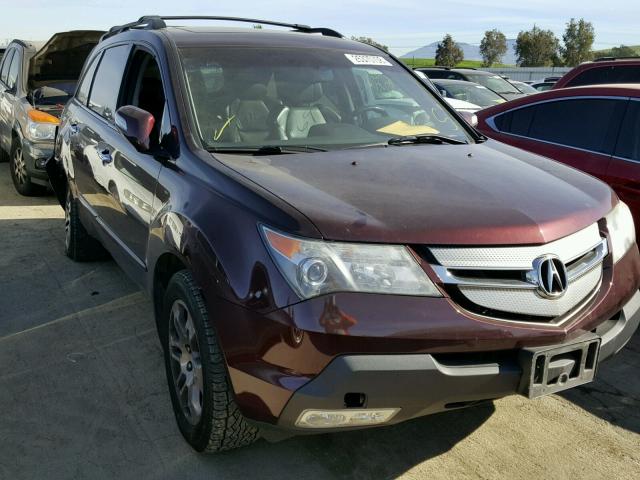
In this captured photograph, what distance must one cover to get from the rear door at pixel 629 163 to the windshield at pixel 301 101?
1.32 metres

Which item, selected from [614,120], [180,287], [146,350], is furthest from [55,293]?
[614,120]

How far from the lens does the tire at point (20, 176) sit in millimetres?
7850

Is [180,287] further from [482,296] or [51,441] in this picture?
[482,296]

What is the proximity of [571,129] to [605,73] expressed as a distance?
9.65 feet

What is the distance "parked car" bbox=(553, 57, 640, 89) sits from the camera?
7.41m

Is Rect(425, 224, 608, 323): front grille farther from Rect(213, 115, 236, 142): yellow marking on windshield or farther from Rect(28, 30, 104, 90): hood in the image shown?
Rect(28, 30, 104, 90): hood

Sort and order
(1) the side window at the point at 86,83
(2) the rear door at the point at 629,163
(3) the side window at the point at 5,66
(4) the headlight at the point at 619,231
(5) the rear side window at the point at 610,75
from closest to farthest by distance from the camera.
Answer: (4) the headlight at the point at 619,231
(2) the rear door at the point at 629,163
(1) the side window at the point at 86,83
(5) the rear side window at the point at 610,75
(3) the side window at the point at 5,66

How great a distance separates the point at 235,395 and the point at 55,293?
2863 mm

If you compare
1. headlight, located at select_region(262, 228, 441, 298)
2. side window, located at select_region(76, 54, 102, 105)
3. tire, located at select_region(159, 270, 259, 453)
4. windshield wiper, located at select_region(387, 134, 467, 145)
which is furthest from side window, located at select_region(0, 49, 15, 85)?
headlight, located at select_region(262, 228, 441, 298)

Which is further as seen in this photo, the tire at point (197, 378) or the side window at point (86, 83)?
the side window at point (86, 83)

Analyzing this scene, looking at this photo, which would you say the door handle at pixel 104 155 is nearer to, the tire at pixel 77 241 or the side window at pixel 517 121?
the tire at pixel 77 241

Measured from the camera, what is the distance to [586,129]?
16.4ft

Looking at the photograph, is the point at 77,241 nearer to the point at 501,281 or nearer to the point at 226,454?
the point at 226,454

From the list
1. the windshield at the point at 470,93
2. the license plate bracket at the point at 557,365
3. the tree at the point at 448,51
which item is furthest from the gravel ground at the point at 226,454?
the tree at the point at 448,51
